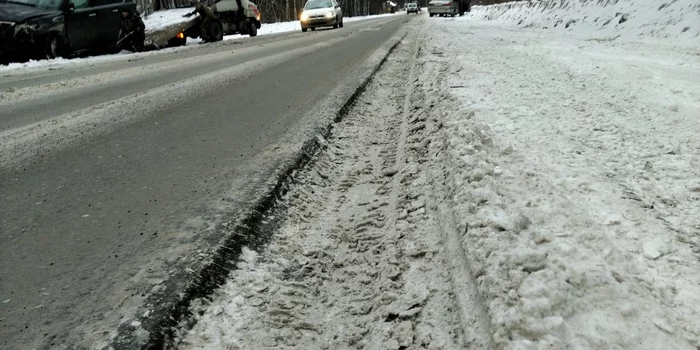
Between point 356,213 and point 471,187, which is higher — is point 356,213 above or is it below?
below

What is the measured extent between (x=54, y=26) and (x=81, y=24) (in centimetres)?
80

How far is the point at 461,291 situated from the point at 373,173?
1497 millimetres

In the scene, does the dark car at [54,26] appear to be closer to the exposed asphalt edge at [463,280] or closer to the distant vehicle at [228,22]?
the distant vehicle at [228,22]

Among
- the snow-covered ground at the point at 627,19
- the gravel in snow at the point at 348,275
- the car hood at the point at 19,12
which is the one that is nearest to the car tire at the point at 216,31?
the car hood at the point at 19,12

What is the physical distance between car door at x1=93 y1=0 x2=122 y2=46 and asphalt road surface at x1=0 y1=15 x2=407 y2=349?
6432 millimetres

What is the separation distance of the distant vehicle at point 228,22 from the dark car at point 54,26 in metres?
2.84

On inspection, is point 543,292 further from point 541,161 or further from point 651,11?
point 651,11

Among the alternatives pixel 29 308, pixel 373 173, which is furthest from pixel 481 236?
pixel 29 308

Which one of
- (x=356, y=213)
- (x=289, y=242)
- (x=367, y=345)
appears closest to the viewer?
(x=367, y=345)

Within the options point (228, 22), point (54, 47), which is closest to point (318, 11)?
point (228, 22)

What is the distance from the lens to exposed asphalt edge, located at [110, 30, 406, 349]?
1472 millimetres

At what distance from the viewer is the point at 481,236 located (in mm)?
1874

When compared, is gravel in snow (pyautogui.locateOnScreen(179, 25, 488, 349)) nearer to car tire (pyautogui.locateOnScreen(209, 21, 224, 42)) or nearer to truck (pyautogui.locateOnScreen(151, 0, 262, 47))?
truck (pyautogui.locateOnScreen(151, 0, 262, 47))

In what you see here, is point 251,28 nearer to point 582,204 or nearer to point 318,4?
point 318,4
